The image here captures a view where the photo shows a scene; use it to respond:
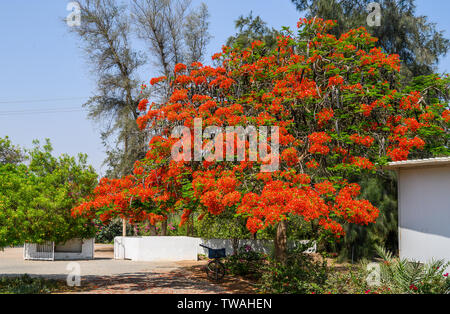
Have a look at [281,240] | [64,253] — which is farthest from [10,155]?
[281,240]

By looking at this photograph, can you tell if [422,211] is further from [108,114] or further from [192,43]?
[108,114]

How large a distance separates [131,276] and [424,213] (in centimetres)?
928

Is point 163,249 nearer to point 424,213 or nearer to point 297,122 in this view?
point 297,122

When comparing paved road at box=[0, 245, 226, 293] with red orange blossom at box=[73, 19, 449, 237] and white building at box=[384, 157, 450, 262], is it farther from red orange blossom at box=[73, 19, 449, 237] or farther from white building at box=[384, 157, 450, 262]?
white building at box=[384, 157, 450, 262]

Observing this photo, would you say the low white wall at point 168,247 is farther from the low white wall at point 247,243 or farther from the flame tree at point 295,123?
the flame tree at point 295,123

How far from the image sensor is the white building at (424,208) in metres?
9.77

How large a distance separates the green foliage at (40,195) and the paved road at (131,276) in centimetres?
161

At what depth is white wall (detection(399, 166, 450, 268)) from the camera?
9773mm

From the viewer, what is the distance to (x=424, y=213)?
10.2 metres

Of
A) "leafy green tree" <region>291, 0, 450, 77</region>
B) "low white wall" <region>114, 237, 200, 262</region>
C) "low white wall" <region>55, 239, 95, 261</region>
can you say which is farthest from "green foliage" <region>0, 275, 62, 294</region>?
"leafy green tree" <region>291, 0, 450, 77</region>

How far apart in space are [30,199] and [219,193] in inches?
216

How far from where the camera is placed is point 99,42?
81.6 feet

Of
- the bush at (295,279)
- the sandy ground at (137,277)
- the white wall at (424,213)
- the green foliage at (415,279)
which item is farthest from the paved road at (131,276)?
the white wall at (424,213)
